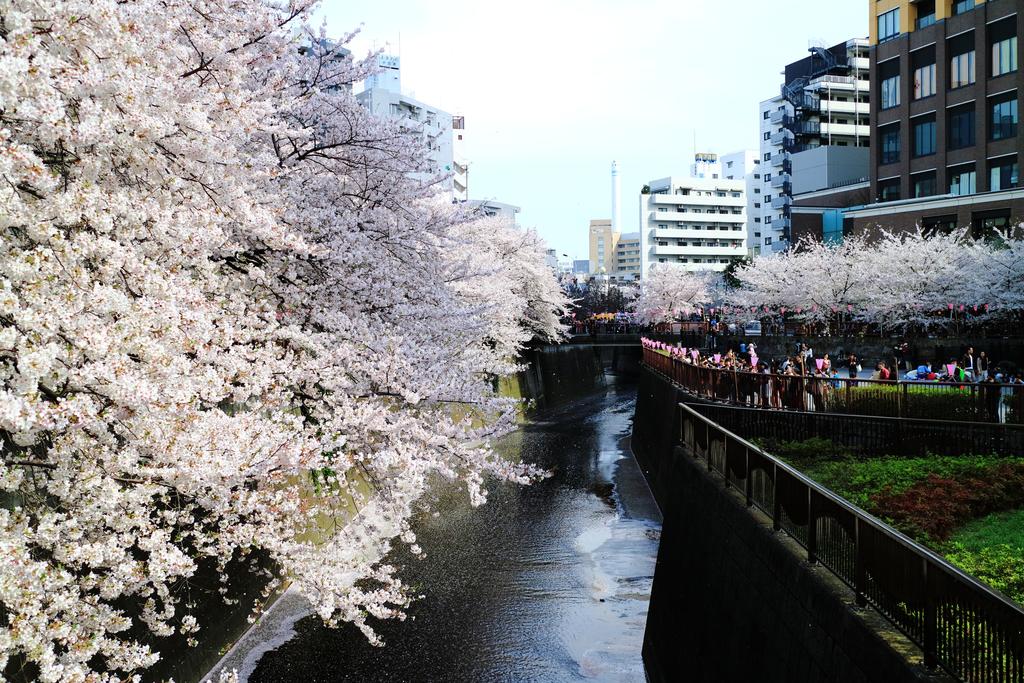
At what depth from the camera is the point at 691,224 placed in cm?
14500

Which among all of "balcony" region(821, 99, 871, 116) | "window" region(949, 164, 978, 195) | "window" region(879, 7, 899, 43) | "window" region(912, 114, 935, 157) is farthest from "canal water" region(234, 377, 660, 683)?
"balcony" region(821, 99, 871, 116)

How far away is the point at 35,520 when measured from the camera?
Answer: 9133mm

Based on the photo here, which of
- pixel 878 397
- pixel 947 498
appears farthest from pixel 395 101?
pixel 947 498

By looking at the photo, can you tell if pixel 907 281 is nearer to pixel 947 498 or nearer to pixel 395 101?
pixel 947 498

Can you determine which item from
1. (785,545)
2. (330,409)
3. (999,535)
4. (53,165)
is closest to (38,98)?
(53,165)

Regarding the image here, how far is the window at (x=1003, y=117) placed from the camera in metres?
54.4

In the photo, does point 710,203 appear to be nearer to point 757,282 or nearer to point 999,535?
point 757,282

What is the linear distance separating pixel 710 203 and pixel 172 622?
141455mm

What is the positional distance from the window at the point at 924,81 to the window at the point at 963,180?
228 inches

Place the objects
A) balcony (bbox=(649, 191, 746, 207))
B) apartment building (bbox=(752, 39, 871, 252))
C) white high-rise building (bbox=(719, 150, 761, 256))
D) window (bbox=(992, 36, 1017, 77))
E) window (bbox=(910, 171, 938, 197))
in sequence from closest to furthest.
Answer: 1. window (bbox=(992, 36, 1017, 77))
2. window (bbox=(910, 171, 938, 197))
3. apartment building (bbox=(752, 39, 871, 252))
4. white high-rise building (bbox=(719, 150, 761, 256))
5. balcony (bbox=(649, 191, 746, 207))

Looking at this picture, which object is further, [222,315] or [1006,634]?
[222,315]

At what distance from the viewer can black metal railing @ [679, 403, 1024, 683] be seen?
5457 mm

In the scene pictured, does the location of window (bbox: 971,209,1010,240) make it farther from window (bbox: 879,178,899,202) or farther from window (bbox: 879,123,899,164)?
window (bbox: 879,123,899,164)

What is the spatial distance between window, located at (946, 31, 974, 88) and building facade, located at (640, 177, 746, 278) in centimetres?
8150
